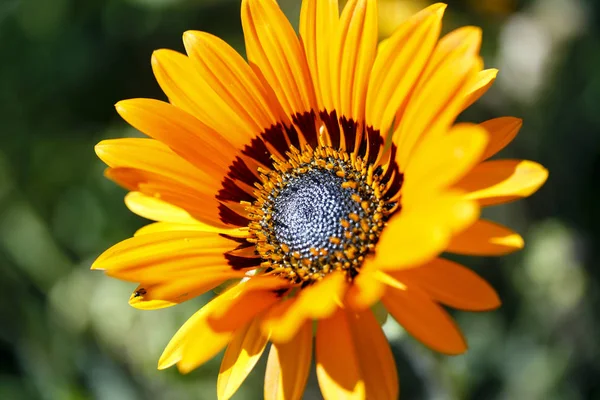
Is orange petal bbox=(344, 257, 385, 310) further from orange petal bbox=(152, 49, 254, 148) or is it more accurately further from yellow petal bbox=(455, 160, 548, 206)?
orange petal bbox=(152, 49, 254, 148)

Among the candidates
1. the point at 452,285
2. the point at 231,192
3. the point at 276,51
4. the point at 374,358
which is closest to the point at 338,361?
the point at 374,358

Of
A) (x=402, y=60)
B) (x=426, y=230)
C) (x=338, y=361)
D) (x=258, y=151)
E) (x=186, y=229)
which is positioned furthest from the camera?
(x=258, y=151)

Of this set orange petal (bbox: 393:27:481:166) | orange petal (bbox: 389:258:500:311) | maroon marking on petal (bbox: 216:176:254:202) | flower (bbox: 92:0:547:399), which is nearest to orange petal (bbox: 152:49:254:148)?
flower (bbox: 92:0:547:399)

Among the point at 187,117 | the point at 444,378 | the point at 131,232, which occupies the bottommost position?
the point at 444,378

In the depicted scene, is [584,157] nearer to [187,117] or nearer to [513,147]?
[513,147]

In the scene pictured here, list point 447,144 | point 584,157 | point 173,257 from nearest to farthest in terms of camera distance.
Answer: point 447,144 → point 173,257 → point 584,157

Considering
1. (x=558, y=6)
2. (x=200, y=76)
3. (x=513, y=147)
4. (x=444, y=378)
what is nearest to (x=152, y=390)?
(x=444, y=378)

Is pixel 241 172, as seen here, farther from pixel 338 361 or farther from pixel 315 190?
pixel 338 361
